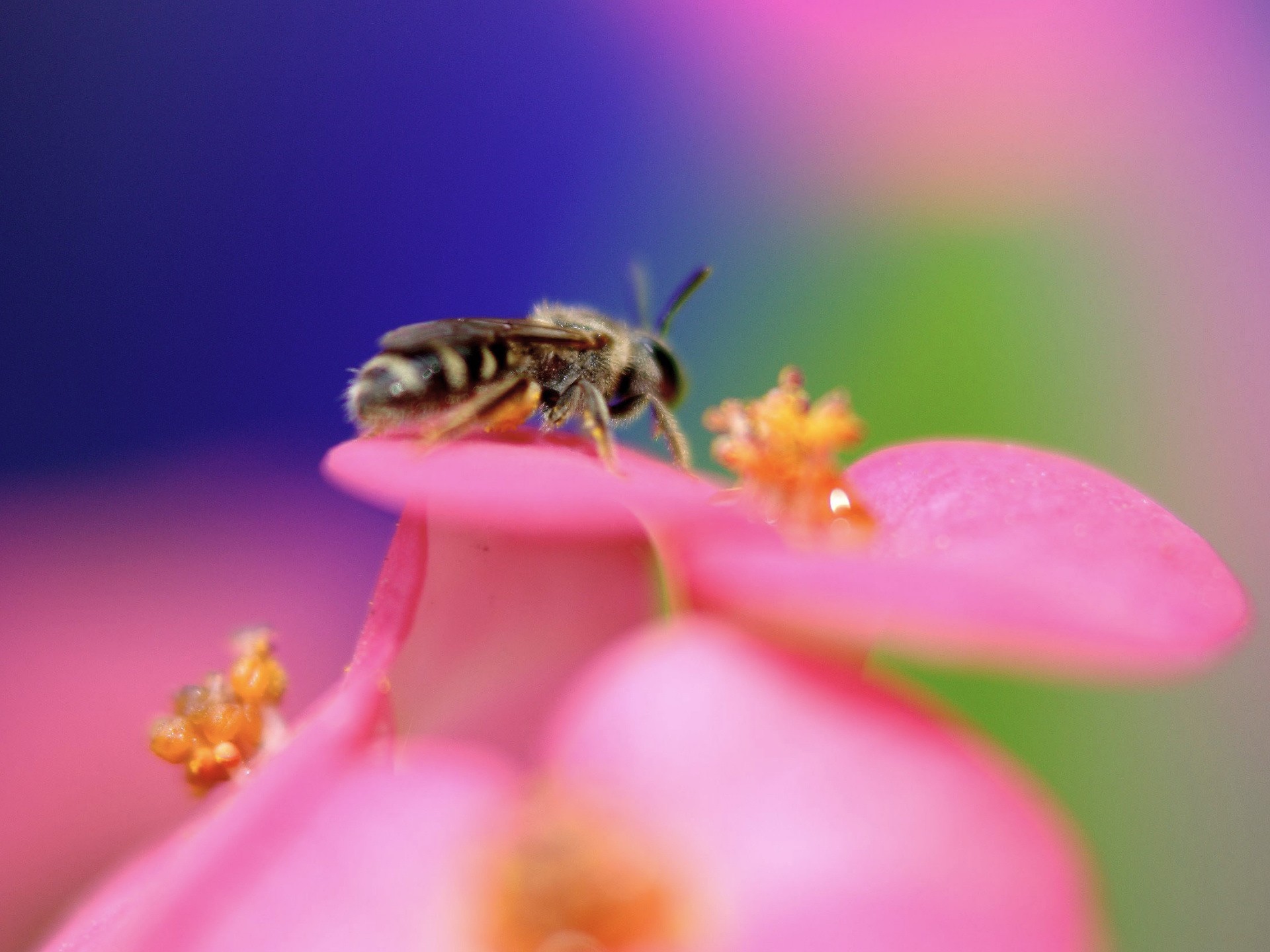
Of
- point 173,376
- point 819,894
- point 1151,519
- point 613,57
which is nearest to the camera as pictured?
point 819,894

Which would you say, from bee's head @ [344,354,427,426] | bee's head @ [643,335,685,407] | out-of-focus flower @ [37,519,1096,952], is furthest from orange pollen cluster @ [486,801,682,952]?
bee's head @ [643,335,685,407]

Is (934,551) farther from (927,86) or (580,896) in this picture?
(927,86)

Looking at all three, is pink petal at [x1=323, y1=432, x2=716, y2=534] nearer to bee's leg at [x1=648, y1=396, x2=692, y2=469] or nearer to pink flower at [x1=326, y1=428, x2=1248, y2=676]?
pink flower at [x1=326, y1=428, x2=1248, y2=676]

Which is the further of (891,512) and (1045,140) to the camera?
(1045,140)

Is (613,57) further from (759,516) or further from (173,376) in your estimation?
(759,516)

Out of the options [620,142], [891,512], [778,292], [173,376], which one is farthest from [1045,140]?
[891,512]

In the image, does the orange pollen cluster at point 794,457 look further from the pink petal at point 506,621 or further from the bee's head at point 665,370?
the bee's head at point 665,370

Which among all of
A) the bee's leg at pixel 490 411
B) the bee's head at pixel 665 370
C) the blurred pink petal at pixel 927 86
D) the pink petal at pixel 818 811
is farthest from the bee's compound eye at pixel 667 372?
the blurred pink petal at pixel 927 86
